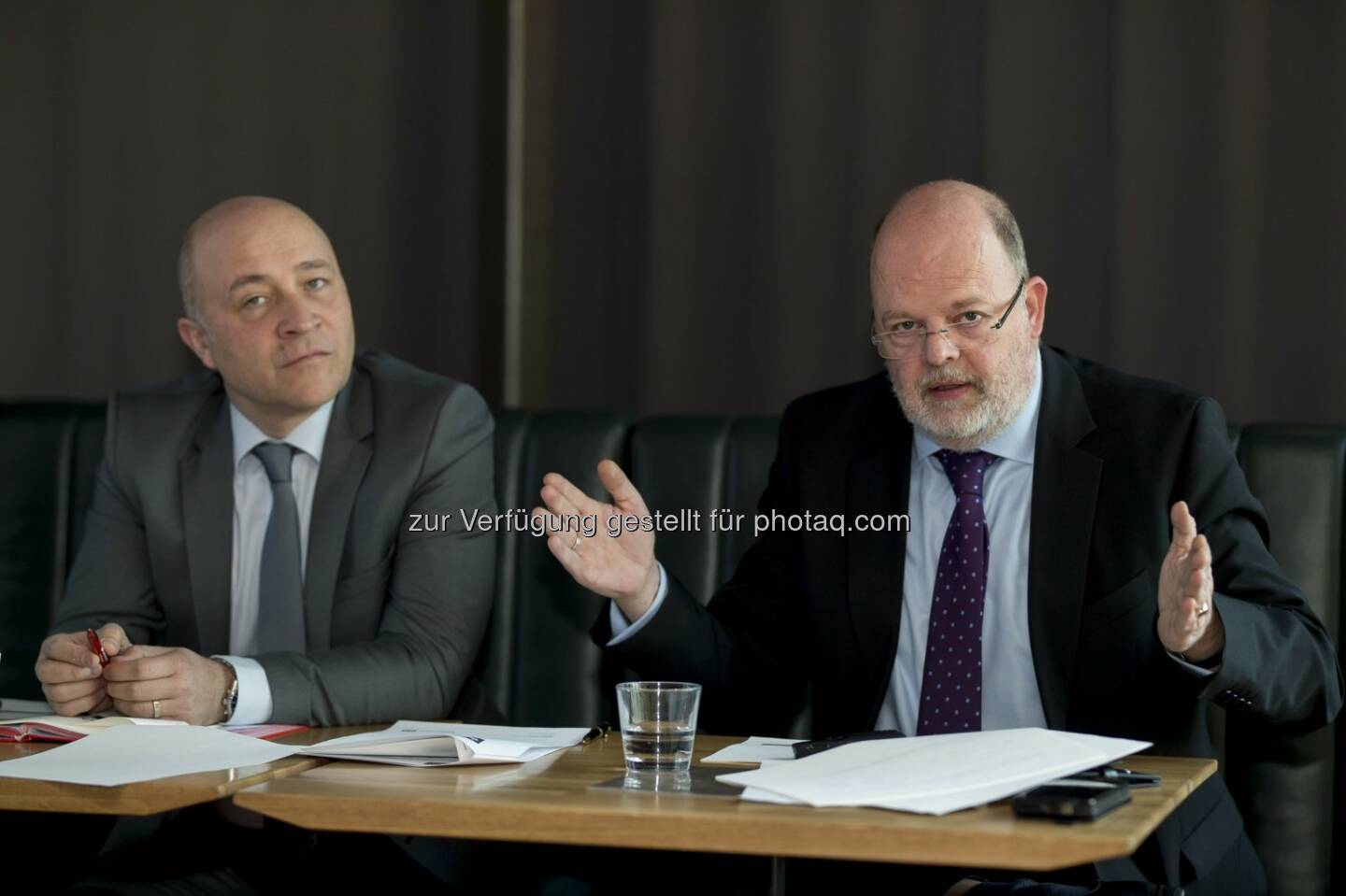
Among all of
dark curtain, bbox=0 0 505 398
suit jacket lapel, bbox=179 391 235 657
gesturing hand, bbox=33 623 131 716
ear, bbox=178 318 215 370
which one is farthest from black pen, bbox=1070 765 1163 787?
dark curtain, bbox=0 0 505 398

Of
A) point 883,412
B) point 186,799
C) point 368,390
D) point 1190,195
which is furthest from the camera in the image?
point 1190,195

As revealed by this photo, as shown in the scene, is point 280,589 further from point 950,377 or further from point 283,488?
point 950,377

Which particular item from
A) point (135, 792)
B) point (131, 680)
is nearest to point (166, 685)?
point (131, 680)

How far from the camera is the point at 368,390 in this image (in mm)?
2641

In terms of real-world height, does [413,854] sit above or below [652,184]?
below

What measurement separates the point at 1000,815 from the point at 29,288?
10.3 feet

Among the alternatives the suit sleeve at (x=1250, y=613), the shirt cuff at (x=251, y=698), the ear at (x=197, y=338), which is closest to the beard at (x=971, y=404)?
the suit sleeve at (x=1250, y=613)

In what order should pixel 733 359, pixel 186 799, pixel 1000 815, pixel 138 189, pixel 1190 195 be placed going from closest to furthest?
pixel 1000 815 → pixel 186 799 → pixel 1190 195 → pixel 733 359 → pixel 138 189

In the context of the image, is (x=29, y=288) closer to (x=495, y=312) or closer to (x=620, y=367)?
(x=495, y=312)

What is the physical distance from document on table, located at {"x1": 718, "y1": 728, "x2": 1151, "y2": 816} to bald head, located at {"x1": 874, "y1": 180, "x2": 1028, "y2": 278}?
33.7 inches

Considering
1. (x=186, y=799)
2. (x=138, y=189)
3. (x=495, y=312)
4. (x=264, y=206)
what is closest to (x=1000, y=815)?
(x=186, y=799)

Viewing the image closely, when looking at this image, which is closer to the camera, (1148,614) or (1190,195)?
(1148,614)

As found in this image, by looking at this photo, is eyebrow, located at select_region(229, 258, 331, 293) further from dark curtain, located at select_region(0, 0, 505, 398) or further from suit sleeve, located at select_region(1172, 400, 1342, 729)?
suit sleeve, located at select_region(1172, 400, 1342, 729)

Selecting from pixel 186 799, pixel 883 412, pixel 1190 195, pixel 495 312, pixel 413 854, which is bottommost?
pixel 413 854
